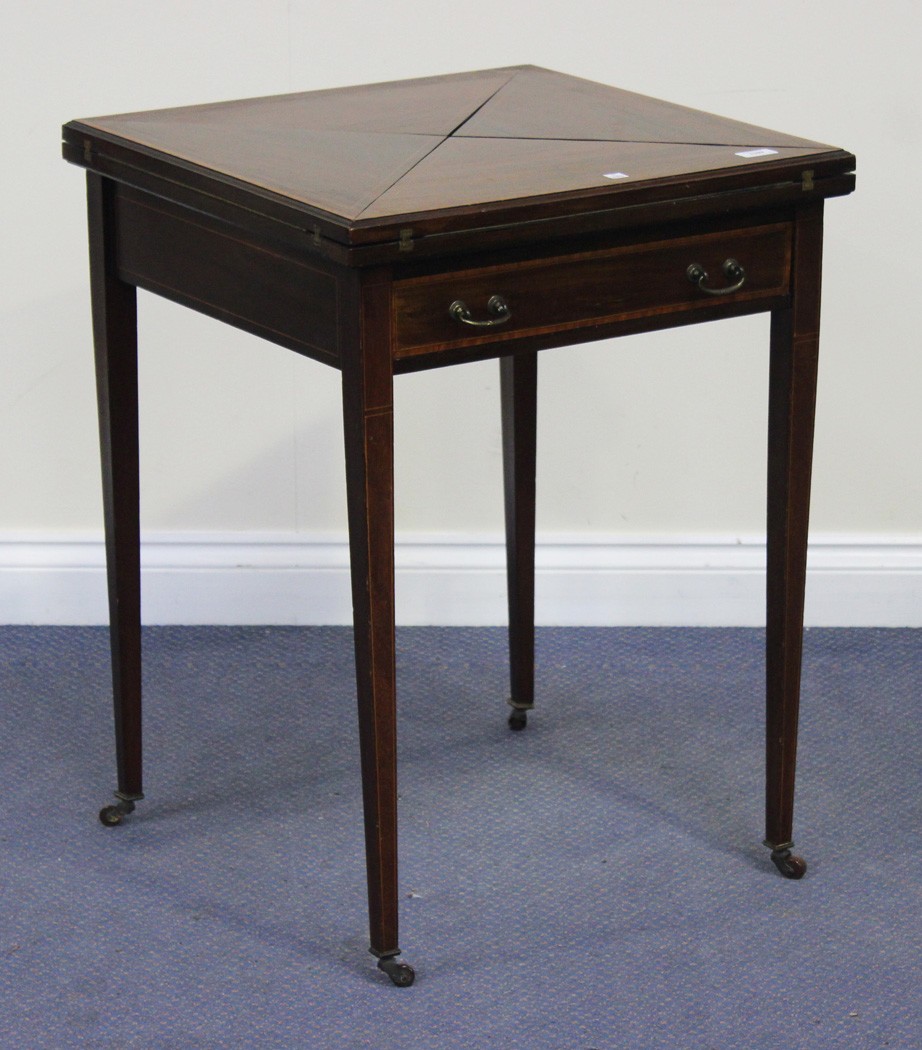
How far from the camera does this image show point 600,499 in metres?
2.82

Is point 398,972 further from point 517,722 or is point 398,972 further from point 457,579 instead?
point 457,579

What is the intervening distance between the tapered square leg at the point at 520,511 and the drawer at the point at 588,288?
1.68 ft

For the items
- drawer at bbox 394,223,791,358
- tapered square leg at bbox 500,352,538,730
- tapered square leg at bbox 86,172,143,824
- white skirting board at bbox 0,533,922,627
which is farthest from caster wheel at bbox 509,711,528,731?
drawer at bbox 394,223,791,358

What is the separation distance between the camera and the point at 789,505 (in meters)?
1.95

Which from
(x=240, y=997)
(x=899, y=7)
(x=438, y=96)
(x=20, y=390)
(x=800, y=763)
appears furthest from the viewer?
(x=20, y=390)

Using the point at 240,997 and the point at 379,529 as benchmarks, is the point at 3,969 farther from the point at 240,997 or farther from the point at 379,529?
the point at 379,529

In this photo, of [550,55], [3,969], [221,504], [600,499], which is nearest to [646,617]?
[600,499]

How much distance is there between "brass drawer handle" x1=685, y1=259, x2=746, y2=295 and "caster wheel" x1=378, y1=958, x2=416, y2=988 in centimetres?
81

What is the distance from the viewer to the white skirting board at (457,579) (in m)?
2.83

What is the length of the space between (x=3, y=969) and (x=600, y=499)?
1290mm

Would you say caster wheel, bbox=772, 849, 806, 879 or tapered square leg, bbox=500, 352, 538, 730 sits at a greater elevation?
tapered square leg, bbox=500, 352, 538, 730

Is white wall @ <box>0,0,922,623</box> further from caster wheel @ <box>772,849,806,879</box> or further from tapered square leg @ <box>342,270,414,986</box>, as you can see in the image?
tapered square leg @ <box>342,270,414,986</box>

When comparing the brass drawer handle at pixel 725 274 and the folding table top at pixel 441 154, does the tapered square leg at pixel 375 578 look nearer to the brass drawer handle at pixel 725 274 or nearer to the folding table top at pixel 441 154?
the folding table top at pixel 441 154

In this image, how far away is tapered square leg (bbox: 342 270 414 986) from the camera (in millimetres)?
1632
